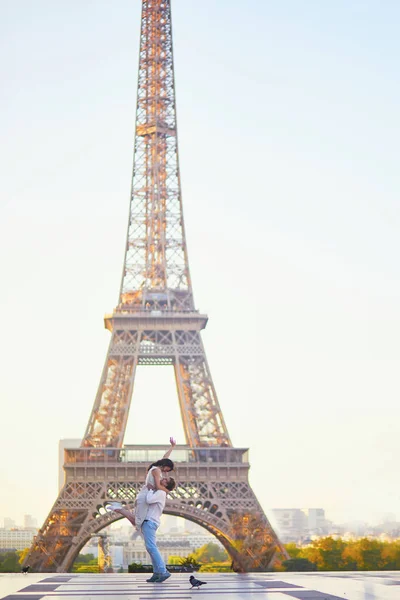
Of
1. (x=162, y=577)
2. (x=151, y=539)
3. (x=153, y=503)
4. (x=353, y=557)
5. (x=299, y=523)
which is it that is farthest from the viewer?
(x=299, y=523)

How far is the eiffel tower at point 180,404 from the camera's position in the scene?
178 feet

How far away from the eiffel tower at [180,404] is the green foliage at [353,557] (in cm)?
408

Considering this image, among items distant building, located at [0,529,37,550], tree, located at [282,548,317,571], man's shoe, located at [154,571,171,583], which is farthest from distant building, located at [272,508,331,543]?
man's shoe, located at [154,571,171,583]

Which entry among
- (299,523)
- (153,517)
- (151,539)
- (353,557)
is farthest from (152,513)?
(299,523)

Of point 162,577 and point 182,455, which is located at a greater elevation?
point 182,455

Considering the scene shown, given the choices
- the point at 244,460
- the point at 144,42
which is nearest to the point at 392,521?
the point at 244,460

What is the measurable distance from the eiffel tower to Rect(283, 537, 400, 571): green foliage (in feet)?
13.4

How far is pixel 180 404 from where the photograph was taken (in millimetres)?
59750

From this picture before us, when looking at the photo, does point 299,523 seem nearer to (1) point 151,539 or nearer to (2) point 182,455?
(2) point 182,455

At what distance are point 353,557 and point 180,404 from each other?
14.5 m

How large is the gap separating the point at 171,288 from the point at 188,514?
16353 millimetres

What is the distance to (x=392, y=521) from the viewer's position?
211 feet

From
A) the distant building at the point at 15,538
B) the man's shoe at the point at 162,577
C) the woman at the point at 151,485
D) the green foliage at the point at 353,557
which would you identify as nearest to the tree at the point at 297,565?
the green foliage at the point at 353,557

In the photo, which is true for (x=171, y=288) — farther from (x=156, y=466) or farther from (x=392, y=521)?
(x=156, y=466)
